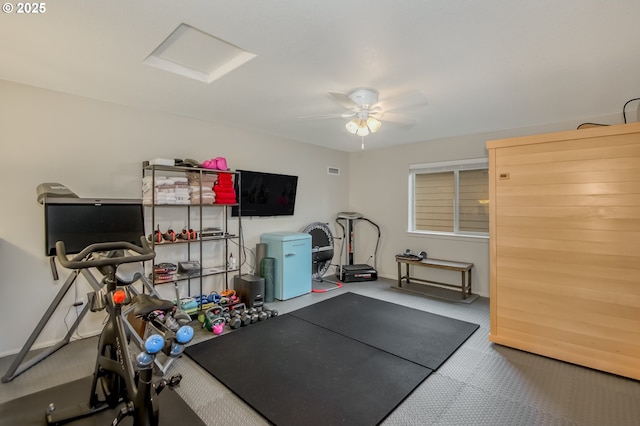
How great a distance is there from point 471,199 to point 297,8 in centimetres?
427

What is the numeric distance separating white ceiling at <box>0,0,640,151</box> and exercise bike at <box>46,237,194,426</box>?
1.41 m

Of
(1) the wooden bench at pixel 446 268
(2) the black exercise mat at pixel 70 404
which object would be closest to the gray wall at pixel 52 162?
(2) the black exercise mat at pixel 70 404

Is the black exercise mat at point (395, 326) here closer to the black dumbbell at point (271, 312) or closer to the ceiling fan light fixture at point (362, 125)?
the black dumbbell at point (271, 312)

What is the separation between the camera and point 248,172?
4.32 m

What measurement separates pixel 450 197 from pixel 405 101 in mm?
2603

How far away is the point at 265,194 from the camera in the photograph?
181 inches

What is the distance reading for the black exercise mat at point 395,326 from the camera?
2.85m

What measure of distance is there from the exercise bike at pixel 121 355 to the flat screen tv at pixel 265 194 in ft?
7.68

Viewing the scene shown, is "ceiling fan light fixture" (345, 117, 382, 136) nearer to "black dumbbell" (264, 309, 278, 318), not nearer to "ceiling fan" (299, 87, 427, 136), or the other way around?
"ceiling fan" (299, 87, 427, 136)

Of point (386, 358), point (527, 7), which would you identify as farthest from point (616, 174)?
point (386, 358)

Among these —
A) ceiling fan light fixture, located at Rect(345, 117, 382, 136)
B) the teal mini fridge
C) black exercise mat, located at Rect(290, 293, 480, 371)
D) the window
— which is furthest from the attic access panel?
the window

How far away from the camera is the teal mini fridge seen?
433cm

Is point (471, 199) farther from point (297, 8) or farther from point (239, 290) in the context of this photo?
point (297, 8)

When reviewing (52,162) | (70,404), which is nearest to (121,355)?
(70,404)
